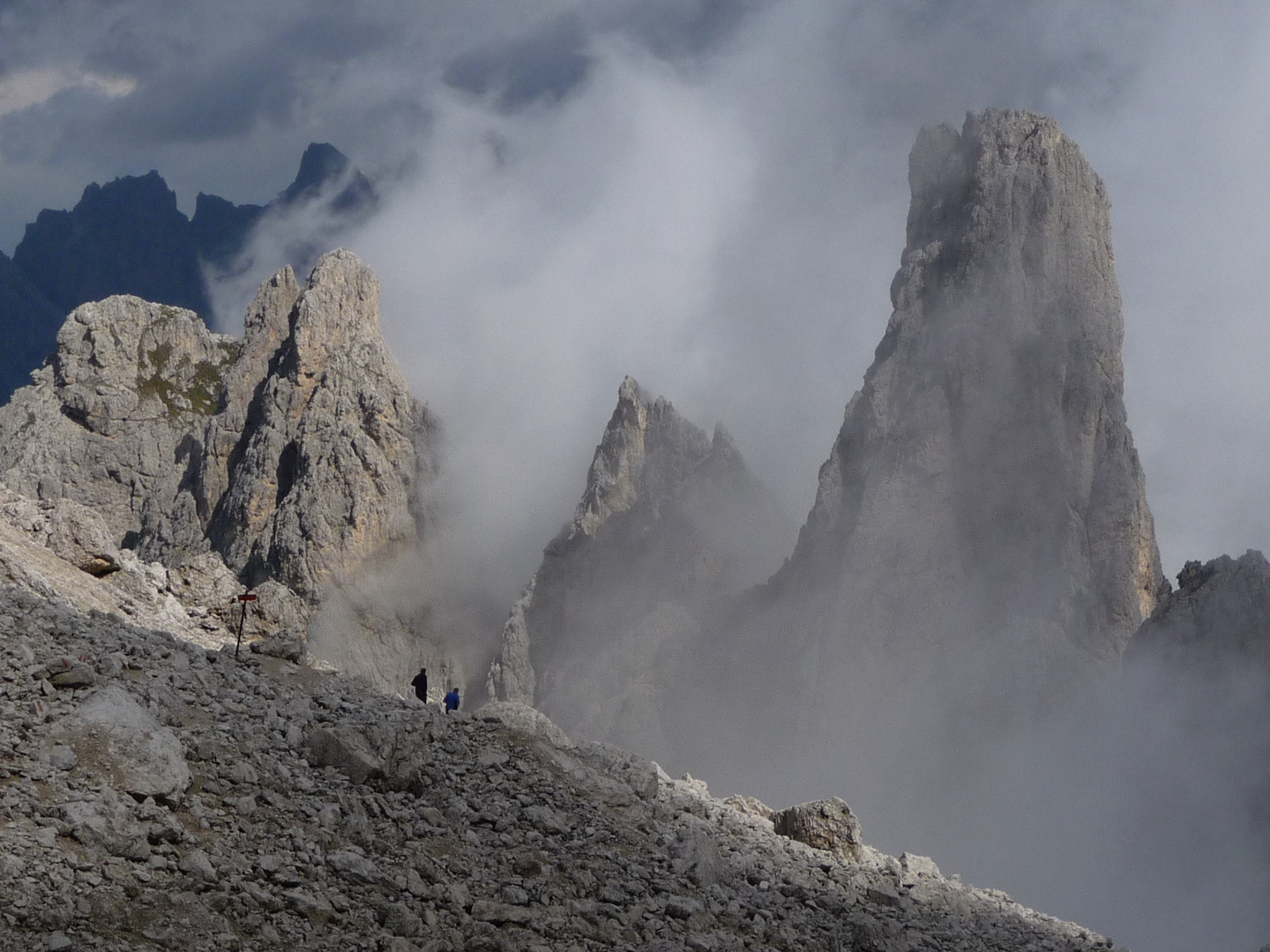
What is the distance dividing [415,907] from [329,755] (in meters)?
4.41

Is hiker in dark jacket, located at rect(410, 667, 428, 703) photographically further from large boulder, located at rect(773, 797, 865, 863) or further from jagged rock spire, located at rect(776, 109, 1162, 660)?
jagged rock spire, located at rect(776, 109, 1162, 660)

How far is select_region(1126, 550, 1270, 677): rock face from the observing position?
3472 inches

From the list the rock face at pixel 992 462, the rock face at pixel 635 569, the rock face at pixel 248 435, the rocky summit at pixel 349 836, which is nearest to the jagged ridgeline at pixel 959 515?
the rock face at pixel 992 462

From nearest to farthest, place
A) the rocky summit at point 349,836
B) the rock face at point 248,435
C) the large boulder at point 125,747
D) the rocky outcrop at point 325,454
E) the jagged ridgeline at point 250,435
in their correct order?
the rocky summit at point 349,836
the large boulder at point 125,747
the rocky outcrop at point 325,454
the jagged ridgeline at point 250,435
the rock face at point 248,435

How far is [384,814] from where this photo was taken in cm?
2053

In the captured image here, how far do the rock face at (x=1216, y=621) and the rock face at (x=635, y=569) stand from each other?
51.6m

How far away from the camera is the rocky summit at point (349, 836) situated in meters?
15.8

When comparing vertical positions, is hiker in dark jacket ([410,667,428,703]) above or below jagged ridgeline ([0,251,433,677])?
below

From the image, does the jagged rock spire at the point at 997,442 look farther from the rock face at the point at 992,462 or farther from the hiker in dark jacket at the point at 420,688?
the hiker in dark jacket at the point at 420,688

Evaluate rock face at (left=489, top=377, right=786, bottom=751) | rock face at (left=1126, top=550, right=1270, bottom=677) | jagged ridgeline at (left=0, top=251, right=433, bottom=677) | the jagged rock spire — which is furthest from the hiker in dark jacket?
jagged ridgeline at (left=0, top=251, right=433, bottom=677)

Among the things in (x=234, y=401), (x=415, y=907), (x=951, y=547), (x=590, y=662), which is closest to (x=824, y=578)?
(x=951, y=547)

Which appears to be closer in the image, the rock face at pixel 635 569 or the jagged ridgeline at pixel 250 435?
the rock face at pixel 635 569

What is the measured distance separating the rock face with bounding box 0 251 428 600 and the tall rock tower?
5350 centimetres

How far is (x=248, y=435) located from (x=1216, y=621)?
11408cm
